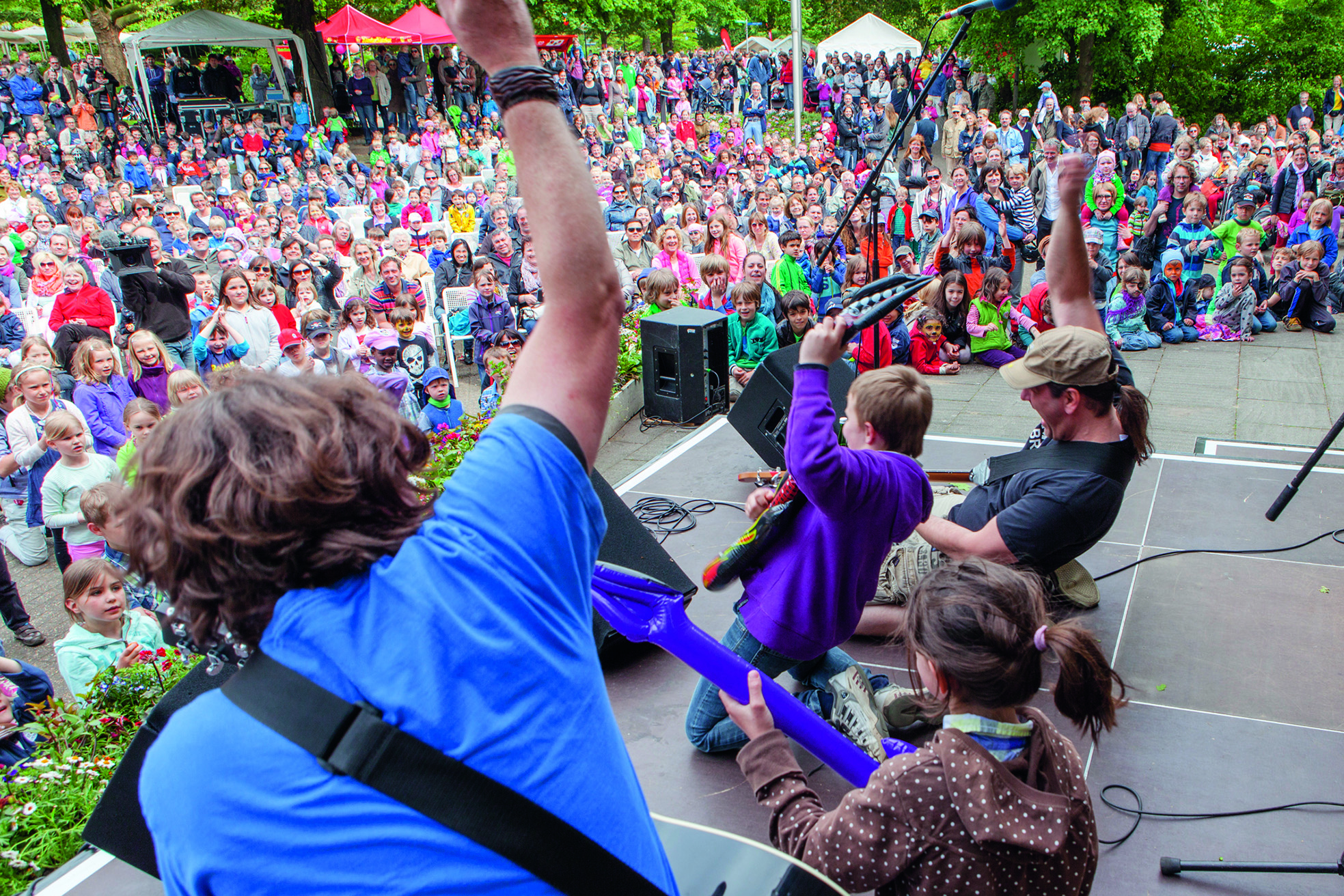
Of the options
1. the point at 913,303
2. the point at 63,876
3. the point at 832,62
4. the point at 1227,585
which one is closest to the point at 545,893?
the point at 63,876

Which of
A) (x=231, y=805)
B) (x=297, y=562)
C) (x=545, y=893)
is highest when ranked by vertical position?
(x=297, y=562)

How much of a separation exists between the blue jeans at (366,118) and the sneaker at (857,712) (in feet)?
65.9

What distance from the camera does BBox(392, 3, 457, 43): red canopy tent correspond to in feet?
62.7

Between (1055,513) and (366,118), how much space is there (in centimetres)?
2072

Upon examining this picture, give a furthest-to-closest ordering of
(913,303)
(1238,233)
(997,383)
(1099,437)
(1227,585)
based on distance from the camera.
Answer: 1. (1238,233)
2. (913,303)
3. (997,383)
4. (1227,585)
5. (1099,437)

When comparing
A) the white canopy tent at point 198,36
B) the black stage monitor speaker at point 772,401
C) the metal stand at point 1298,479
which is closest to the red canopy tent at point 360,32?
the white canopy tent at point 198,36

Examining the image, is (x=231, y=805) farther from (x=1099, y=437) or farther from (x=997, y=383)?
(x=997, y=383)

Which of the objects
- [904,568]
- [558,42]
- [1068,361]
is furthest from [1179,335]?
[558,42]

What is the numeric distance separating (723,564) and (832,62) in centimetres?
2334

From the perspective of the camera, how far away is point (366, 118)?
20609 mm

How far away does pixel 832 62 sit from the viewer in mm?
23531

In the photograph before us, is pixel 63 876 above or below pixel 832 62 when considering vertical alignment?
below

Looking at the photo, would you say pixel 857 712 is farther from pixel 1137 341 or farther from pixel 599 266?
pixel 1137 341

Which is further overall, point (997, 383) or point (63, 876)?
point (997, 383)
